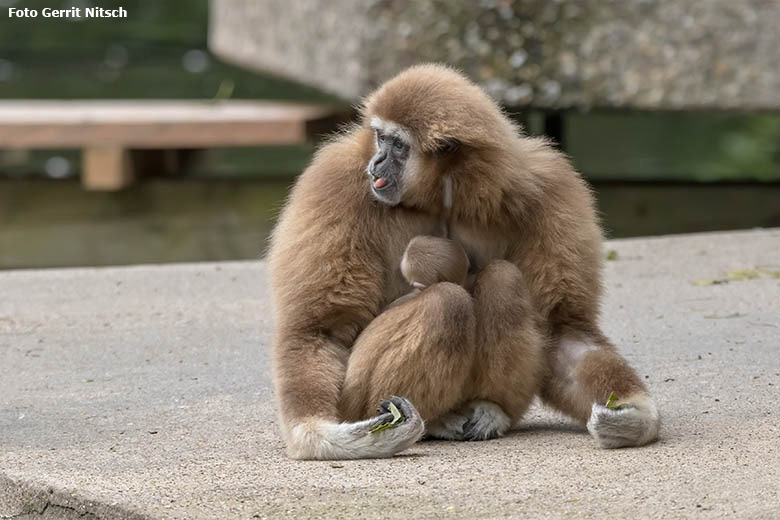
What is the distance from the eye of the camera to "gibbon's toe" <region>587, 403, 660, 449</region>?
4.29 metres

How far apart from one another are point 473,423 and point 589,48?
4.91m

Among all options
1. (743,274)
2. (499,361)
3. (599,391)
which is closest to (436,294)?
(499,361)

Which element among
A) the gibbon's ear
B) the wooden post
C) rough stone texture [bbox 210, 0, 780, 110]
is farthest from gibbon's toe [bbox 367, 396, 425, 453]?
the wooden post

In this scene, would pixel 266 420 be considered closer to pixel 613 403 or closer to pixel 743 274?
pixel 613 403

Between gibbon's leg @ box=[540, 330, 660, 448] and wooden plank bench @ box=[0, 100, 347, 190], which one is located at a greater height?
gibbon's leg @ box=[540, 330, 660, 448]

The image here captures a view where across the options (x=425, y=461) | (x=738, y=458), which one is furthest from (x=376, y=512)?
(x=738, y=458)

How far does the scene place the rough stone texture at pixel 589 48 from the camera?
28.9 ft

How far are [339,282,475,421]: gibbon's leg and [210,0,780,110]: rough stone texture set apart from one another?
15.5 ft

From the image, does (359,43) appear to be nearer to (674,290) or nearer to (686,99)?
(686,99)

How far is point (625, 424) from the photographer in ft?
14.1

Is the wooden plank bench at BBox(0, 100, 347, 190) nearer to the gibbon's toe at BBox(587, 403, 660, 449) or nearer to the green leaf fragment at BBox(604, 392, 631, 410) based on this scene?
the green leaf fragment at BBox(604, 392, 631, 410)

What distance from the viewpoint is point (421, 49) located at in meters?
A: 8.90

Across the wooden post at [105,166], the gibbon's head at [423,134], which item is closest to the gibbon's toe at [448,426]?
the gibbon's head at [423,134]

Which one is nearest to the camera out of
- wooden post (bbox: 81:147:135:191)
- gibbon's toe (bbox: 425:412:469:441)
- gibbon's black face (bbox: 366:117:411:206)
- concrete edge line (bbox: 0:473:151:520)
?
concrete edge line (bbox: 0:473:151:520)
